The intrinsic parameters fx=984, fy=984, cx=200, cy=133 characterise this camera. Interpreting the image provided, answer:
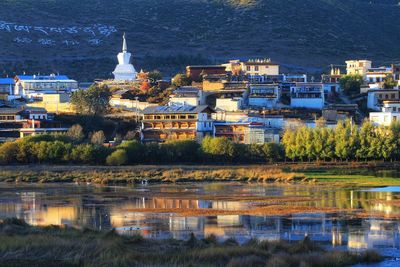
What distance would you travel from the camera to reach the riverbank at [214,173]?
60406 mm

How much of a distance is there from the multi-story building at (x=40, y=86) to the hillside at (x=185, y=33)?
2347 cm

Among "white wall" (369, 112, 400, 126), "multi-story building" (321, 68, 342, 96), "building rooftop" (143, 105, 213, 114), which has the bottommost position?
"white wall" (369, 112, 400, 126)

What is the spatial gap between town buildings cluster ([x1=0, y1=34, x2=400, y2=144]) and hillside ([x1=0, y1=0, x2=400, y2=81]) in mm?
26953

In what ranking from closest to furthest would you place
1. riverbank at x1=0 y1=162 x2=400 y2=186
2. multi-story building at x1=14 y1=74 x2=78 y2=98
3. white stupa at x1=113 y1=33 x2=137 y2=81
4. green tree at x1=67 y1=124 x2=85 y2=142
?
1. riverbank at x1=0 y1=162 x2=400 y2=186
2. green tree at x1=67 y1=124 x2=85 y2=142
3. multi-story building at x1=14 y1=74 x2=78 y2=98
4. white stupa at x1=113 y1=33 x2=137 y2=81

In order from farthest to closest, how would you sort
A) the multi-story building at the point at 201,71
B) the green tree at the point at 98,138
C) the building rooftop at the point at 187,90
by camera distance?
1. the multi-story building at the point at 201,71
2. the building rooftop at the point at 187,90
3. the green tree at the point at 98,138

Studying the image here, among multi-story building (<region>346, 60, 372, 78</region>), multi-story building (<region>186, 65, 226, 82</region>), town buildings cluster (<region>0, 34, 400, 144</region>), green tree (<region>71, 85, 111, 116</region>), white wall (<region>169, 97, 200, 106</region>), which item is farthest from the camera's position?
multi-story building (<region>346, 60, 372, 78</region>)

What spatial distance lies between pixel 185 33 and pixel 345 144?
95830 mm

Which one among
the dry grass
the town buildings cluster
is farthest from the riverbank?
the town buildings cluster

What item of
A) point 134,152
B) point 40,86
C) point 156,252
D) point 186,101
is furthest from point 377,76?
point 156,252

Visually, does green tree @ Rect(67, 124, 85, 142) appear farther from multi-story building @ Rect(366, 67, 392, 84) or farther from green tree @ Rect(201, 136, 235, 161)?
multi-story building @ Rect(366, 67, 392, 84)

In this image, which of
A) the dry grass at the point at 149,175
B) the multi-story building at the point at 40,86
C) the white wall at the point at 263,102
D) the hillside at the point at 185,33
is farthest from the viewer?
the hillside at the point at 185,33

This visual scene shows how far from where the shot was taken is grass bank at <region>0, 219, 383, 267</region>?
28578mm

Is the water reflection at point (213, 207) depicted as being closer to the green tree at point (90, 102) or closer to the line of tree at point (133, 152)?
the line of tree at point (133, 152)

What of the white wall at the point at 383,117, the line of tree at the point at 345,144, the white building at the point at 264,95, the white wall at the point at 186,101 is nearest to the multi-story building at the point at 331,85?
the white building at the point at 264,95
